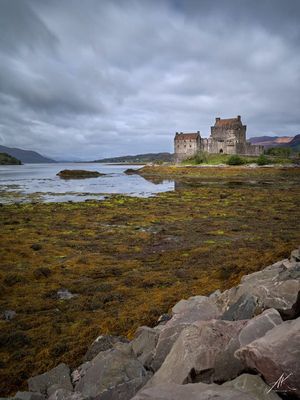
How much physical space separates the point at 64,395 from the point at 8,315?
14.1 feet

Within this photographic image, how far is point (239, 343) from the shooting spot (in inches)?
173

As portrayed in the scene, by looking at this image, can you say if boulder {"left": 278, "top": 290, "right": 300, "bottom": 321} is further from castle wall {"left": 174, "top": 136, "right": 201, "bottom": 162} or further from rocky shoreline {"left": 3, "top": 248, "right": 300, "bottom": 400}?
castle wall {"left": 174, "top": 136, "right": 201, "bottom": 162}

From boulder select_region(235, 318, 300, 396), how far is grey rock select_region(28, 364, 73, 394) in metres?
3.20

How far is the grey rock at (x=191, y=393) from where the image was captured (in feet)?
11.1

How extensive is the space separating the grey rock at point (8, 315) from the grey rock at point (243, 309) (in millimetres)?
5724

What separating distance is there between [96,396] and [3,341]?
11.7 ft

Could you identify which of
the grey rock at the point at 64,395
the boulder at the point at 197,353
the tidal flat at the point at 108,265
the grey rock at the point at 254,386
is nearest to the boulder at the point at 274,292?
the boulder at the point at 197,353

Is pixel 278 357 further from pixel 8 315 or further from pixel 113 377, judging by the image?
pixel 8 315

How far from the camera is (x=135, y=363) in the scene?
5.20 meters

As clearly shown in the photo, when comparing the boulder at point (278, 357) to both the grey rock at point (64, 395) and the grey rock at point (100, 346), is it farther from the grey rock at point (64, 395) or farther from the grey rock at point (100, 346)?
the grey rock at point (100, 346)

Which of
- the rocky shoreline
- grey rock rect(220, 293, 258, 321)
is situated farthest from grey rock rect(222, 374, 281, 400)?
grey rock rect(220, 293, 258, 321)


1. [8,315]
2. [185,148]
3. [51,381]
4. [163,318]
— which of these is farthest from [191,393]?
[185,148]

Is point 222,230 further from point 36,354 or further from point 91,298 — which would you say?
point 36,354

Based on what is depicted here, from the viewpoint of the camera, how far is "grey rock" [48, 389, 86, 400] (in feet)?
15.5
